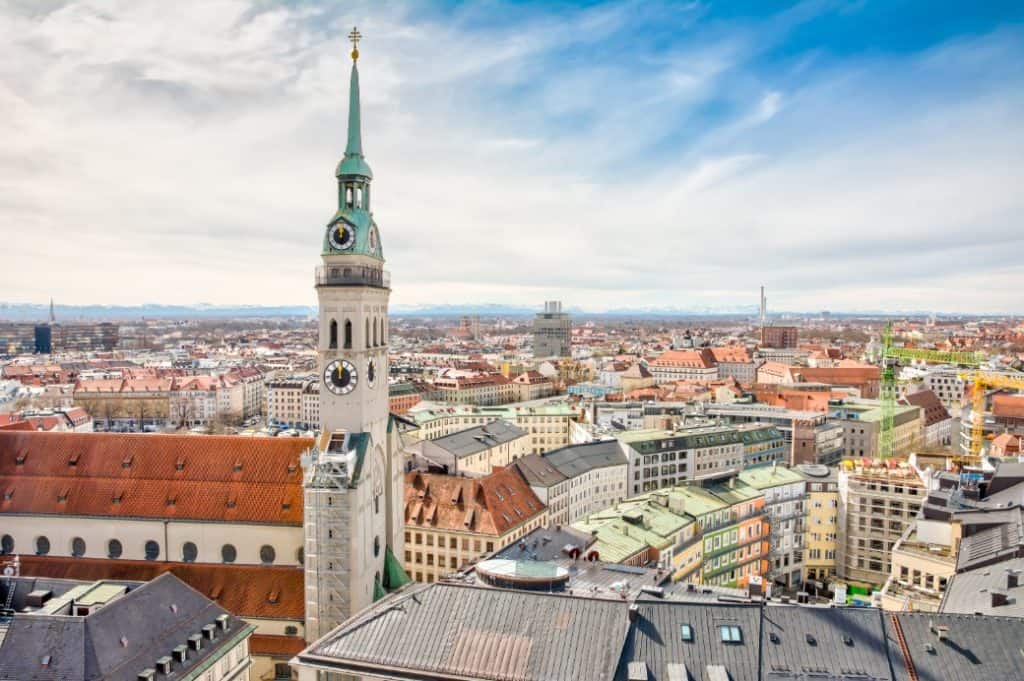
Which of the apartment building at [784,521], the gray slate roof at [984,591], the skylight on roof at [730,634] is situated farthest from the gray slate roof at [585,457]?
the skylight on roof at [730,634]

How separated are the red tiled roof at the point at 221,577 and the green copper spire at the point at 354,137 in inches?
1217

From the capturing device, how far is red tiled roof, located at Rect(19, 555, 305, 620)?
5934cm

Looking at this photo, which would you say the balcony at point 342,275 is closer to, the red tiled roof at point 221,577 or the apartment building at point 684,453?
the red tiled roof at point 221,577

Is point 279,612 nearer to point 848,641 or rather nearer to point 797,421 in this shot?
point 848,641

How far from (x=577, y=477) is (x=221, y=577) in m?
58.2

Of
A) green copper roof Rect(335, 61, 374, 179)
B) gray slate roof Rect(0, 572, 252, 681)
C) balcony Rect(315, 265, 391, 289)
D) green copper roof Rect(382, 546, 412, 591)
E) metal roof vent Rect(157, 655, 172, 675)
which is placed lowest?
green copper roof Rect(382, 546, 412, 591)

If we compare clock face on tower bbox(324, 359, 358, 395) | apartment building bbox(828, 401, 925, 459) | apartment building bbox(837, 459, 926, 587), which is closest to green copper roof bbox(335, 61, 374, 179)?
clock face on tower bbox(324, 359, 358, 395)

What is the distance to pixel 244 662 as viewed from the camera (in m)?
53.7

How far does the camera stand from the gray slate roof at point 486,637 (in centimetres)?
4003

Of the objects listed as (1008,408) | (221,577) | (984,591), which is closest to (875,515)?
(984,591)

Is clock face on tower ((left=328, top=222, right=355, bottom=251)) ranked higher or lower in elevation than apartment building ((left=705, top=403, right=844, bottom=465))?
higher

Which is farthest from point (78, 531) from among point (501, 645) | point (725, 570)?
point (725, 570)

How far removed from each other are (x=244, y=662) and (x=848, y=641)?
1475 inches

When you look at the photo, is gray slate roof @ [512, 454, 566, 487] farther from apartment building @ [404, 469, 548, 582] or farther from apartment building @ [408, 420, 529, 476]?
apartment building @ [404, 469, 548, 582]
